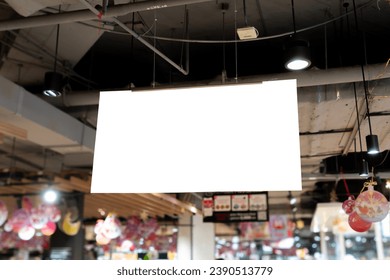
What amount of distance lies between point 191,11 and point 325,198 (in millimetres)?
8750

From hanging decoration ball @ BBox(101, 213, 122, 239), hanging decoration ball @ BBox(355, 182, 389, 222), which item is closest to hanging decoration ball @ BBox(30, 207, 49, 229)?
hanging decoration ball @ BBox(101, 213, 122, 239)

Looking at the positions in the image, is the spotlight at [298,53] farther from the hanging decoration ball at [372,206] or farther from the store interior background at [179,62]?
the hanging decoration ball at [372,206]

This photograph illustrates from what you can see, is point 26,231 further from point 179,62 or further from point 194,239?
point 194,239

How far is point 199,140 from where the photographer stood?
11.6 feet

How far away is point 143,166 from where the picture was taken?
3.55 meters

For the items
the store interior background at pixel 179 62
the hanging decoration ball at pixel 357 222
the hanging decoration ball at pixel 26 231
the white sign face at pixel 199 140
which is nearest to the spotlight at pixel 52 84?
the store interior background at pixel 179 62

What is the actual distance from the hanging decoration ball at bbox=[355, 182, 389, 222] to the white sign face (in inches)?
78.1

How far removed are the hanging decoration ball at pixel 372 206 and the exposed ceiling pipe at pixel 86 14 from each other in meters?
2.82

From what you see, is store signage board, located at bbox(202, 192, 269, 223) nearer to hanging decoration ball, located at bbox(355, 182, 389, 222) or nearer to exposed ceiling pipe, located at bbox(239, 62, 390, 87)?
hanging decoration ball, located at bbox(355, 182, 389, 222)

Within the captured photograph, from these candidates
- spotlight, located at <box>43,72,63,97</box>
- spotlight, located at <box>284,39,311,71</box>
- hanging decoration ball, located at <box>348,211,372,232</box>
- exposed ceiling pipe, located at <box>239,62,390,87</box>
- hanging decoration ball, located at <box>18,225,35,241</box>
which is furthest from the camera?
hanging decoration ball, located at <box>18,225,35,241</box>

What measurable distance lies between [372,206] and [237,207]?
460cm

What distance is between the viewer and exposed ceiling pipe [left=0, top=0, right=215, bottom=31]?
3.58 m

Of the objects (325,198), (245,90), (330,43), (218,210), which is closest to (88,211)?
(218,210)

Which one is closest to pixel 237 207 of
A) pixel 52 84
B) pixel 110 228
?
pixel 110 228
